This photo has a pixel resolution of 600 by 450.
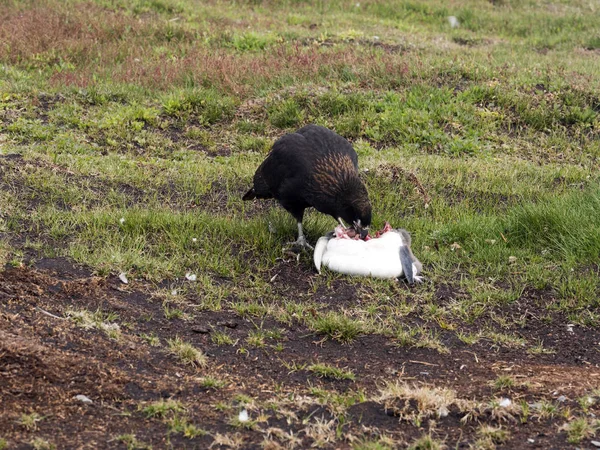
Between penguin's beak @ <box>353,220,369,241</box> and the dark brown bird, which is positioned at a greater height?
the dark brown bird

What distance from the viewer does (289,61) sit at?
12.0 m

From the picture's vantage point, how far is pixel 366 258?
5.96 m

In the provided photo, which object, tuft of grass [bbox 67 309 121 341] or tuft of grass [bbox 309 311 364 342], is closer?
tuft of grass [bbox 67 309 121 341]

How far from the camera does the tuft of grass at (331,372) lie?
4.49 m

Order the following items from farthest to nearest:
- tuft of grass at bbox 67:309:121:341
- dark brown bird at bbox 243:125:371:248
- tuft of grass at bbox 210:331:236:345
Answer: dark brown bird at bbox 243:125:371:248, tuft of grass at bbox 210:331:236:345, tuft of grass at bbox 67:309:121:341

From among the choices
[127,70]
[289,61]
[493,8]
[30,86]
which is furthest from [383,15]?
[30,86]

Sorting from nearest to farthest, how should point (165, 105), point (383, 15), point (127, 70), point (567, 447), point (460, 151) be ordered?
point (567, 447) < point (460, 151) < point (165, 105) < point (127, 70) < point (383, 15)

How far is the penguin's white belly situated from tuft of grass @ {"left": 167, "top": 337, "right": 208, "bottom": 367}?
1.70 m

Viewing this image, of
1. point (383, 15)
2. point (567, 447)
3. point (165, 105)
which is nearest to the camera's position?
point (567, 447)

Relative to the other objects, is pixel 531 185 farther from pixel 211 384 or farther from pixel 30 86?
pixel 30 86

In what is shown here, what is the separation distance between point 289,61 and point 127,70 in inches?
99.6

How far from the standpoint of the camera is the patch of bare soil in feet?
12.2

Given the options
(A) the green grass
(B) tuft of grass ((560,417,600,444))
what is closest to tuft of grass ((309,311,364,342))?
(A) the green grass

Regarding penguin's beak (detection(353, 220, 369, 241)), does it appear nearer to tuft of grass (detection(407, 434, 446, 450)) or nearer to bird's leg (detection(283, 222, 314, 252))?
bird's leg (detection(283, 222, 314, 252))
